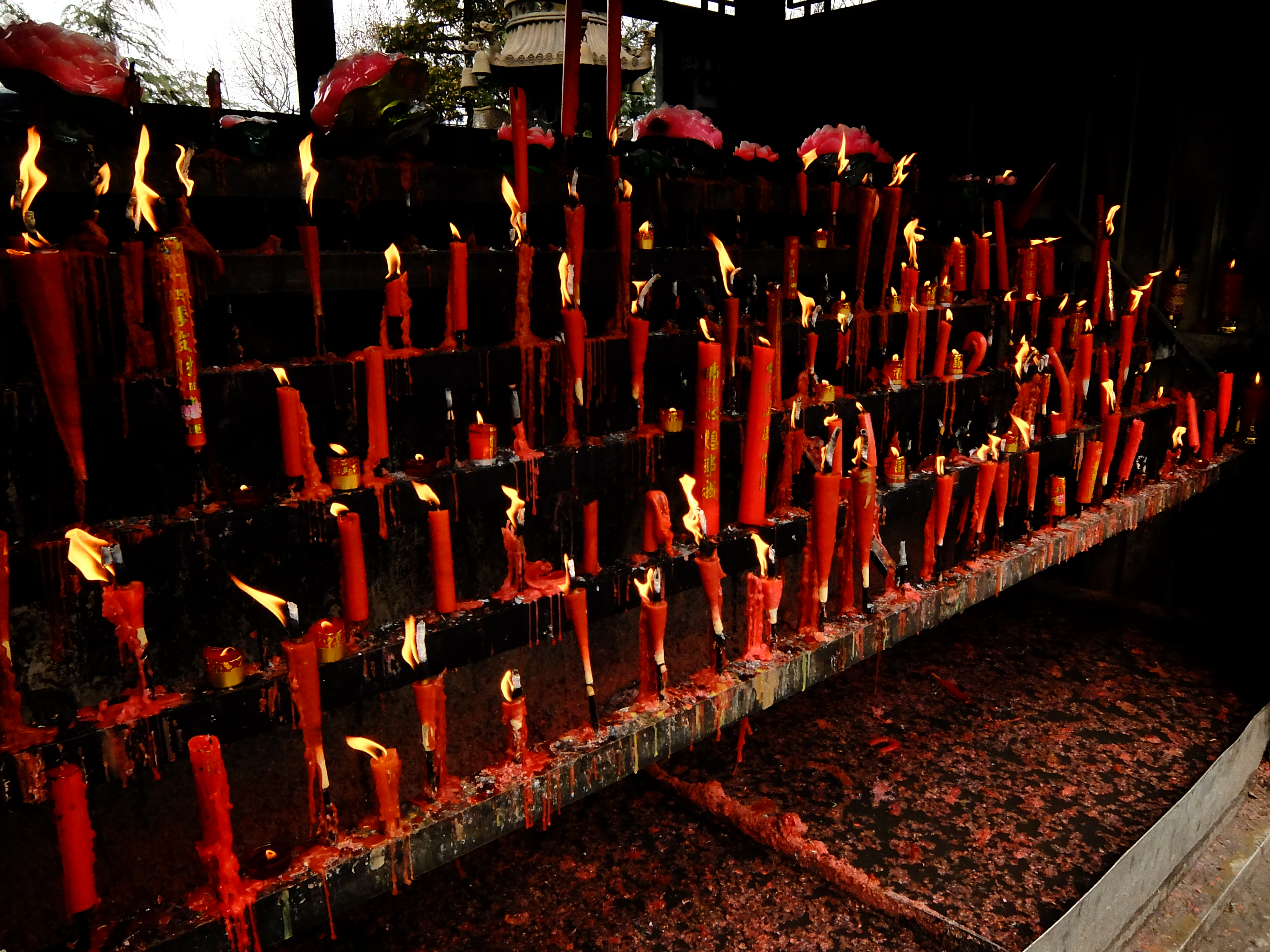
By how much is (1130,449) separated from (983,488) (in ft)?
3.73

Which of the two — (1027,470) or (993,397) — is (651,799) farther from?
(993,397)

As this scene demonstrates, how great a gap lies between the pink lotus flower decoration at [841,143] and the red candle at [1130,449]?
5.43 feet

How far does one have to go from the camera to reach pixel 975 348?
364 cm

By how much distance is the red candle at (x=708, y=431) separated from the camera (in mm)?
2369

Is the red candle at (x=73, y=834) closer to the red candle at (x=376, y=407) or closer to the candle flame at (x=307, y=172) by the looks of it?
the red candle at (x=376, y=407)

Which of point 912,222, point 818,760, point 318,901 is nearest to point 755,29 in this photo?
point 912,222

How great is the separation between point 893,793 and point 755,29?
15.3ft

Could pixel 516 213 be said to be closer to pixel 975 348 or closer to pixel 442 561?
pixel 442 561

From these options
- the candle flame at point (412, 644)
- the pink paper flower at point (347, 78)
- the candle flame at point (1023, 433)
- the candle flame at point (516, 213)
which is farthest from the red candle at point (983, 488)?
the pink paper flower at point (347, 78)

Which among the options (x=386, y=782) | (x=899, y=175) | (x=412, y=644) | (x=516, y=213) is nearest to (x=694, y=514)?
(x=412, y=644)

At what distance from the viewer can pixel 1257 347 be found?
4.35 m

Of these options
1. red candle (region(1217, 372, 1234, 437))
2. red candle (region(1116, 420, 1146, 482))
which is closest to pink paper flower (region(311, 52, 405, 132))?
red candle (region(1116, 420, 1146, 482))

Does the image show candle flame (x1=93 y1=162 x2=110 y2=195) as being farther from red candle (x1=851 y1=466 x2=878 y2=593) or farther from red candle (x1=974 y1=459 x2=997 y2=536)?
red candle (x1=974 y1=459 x2=997 y2=536)

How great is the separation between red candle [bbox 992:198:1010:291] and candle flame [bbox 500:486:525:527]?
2.89 metres
